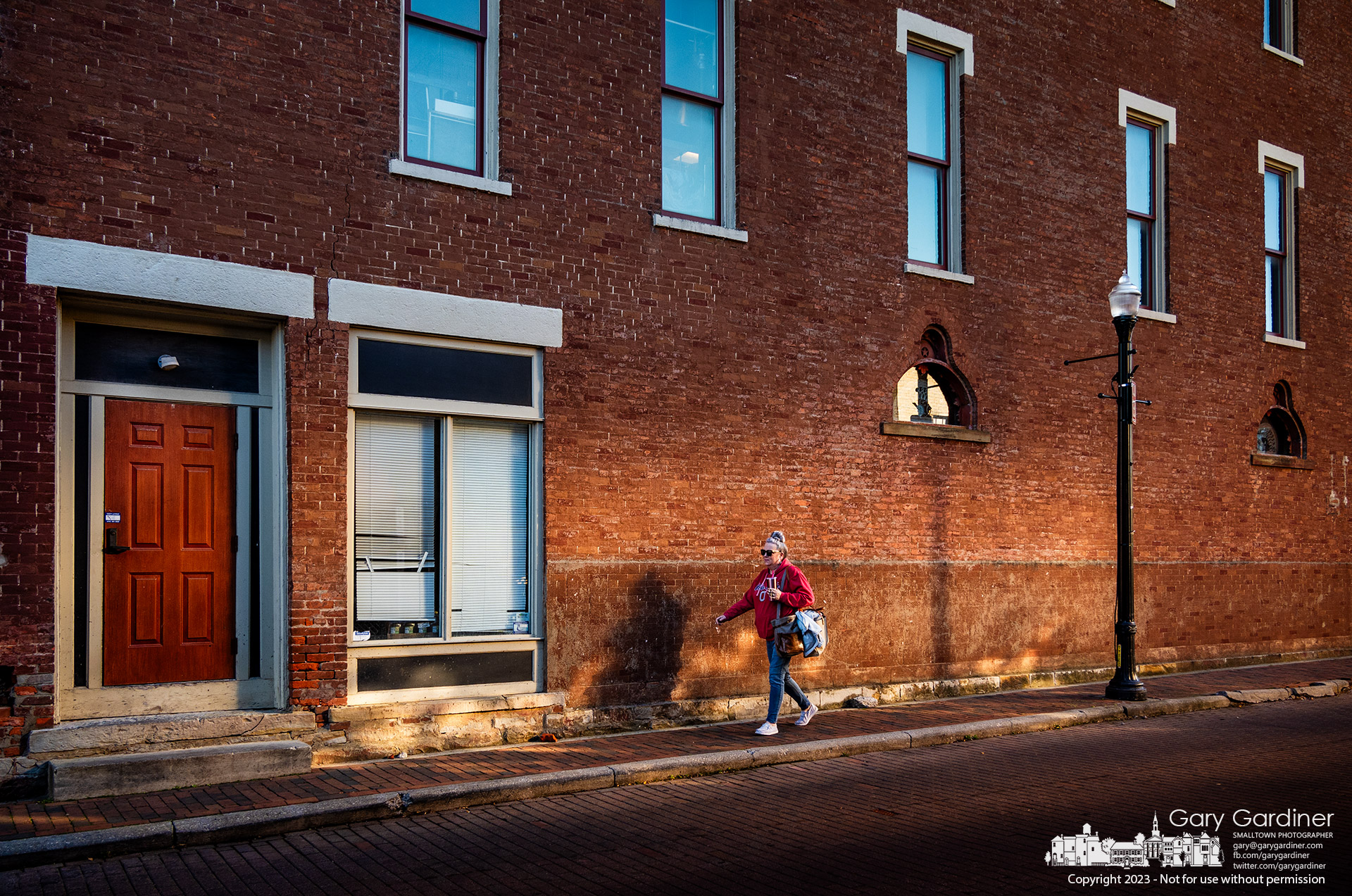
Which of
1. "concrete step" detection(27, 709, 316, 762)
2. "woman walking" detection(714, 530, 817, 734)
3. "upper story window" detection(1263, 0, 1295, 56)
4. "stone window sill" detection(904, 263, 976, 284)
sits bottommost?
"concrete step" detection(27, 709, 316, 762)

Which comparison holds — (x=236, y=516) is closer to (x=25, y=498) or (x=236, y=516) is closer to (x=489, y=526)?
(x=25, y=498)

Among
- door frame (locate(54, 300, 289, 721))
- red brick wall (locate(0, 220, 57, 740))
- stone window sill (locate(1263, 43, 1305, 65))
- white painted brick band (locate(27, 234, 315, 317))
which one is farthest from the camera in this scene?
stone window sill (locate(1263, 43, 1305, 65))

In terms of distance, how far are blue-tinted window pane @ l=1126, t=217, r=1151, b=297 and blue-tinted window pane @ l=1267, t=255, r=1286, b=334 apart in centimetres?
310

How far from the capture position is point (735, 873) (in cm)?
624

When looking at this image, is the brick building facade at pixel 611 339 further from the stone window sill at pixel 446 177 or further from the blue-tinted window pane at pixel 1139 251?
the blue-tinted window pane at pixel 1139 251

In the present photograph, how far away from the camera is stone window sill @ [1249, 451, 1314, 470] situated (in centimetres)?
1694

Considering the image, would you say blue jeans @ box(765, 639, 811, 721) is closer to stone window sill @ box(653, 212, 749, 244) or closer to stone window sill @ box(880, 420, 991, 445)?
stone window sill @ box(880, 420, 991, 445)

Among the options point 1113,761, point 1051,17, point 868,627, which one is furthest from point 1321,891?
point 1051,17

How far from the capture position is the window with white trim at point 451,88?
995 centimetres

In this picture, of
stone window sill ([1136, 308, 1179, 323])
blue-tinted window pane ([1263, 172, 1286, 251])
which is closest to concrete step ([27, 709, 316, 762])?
stone window sill ([1136, 308, 1179, 323])

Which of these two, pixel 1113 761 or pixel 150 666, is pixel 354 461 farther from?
pixel 1113 761

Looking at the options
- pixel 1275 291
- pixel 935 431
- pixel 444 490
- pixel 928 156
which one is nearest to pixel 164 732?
pixel 444 490

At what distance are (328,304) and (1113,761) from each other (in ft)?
24.8

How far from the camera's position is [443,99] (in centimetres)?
1013
